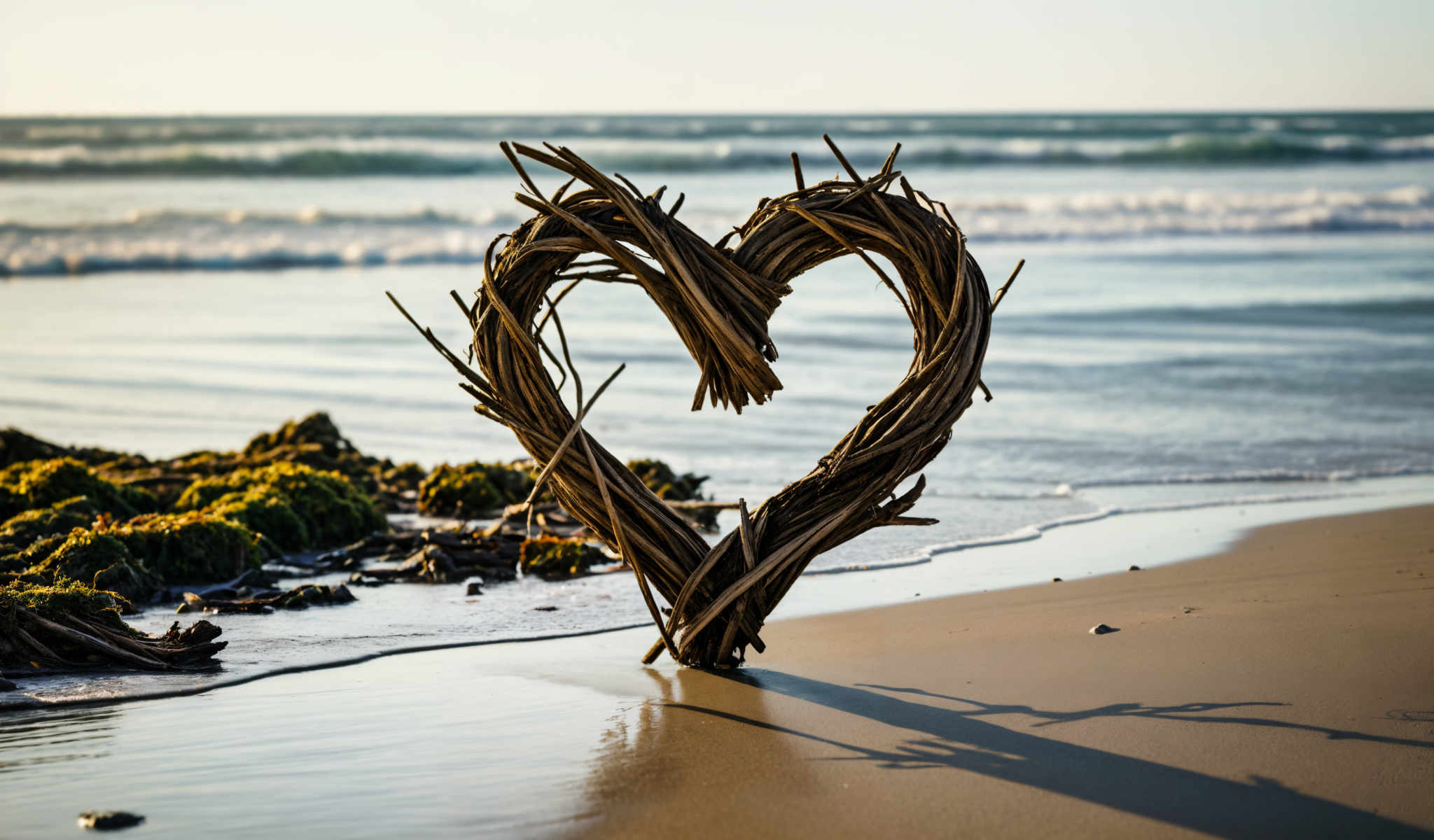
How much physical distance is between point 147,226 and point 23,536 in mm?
20380

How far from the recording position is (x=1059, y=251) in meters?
19.8

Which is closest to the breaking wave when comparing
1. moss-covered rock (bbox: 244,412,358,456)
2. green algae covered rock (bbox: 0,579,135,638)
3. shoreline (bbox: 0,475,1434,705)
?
moss-covered rock (bbox: 244,412,358,456)

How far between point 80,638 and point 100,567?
35.7 inches

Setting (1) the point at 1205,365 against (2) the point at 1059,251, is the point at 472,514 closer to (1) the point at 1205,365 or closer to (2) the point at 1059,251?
(1) the point at 1205,365

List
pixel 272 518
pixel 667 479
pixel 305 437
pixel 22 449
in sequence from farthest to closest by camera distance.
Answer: pixel 305 437
pixel 22 449
pixel 667 479
pixel 272 518

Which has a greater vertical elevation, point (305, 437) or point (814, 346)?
point (814, 346)

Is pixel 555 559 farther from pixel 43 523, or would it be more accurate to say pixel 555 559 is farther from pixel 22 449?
pixel 22 449

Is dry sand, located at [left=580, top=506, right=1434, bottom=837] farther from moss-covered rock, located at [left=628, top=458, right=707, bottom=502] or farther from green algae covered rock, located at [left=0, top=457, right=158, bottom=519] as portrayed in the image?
green algae covered rock, located at [left=0, top=457, right=158, bottom=519]

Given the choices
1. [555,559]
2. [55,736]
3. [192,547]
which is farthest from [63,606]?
[555,559]

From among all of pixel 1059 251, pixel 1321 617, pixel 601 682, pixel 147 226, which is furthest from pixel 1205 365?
pixel 147 226

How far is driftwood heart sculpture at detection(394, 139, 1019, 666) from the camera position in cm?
301

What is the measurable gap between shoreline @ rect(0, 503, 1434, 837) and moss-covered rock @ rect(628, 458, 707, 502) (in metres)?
1.72

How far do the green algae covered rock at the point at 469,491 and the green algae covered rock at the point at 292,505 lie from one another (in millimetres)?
344

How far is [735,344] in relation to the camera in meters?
2.99
